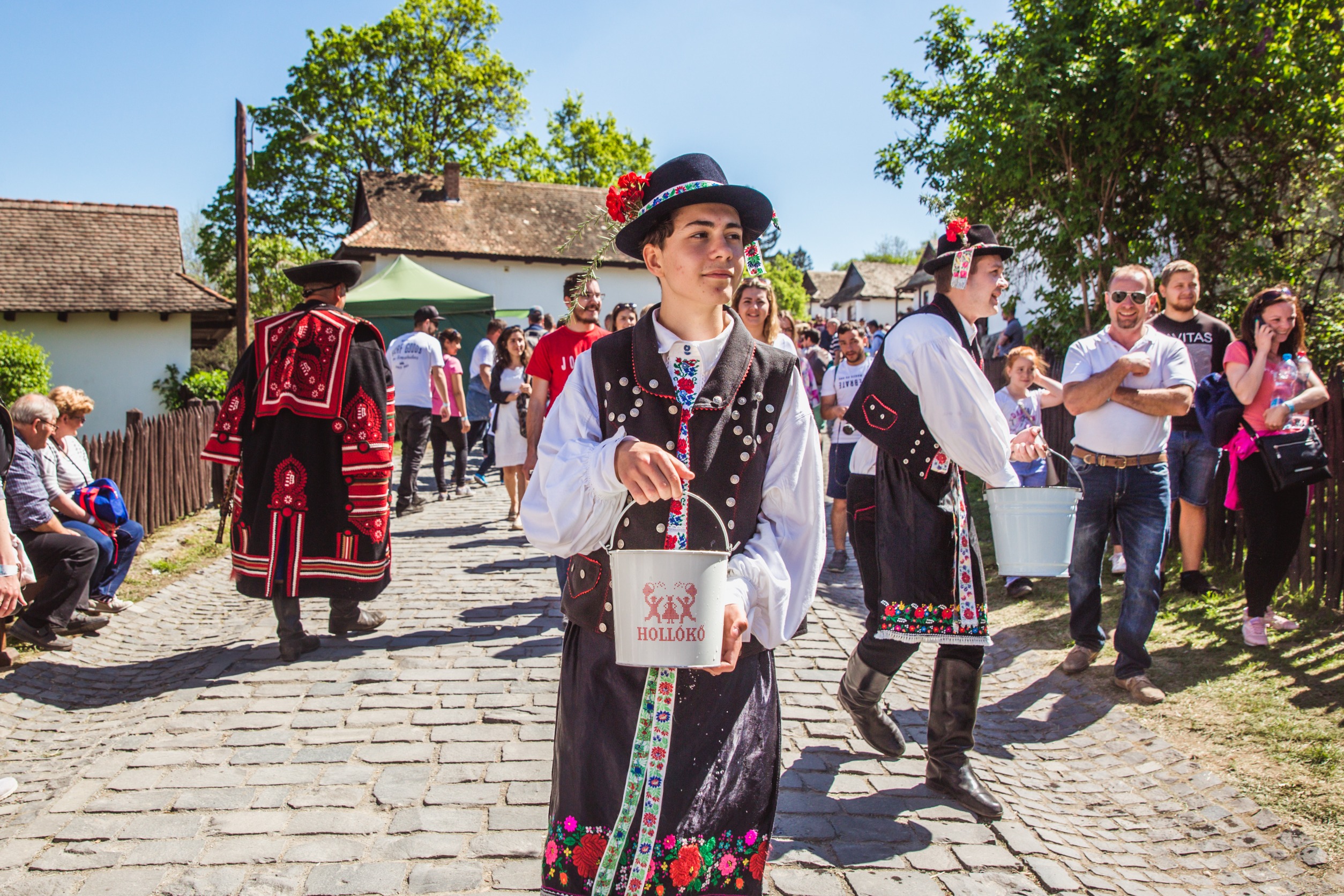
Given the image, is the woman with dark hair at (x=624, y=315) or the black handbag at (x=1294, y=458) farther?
the woman with dark hair at (x=624, y=315)

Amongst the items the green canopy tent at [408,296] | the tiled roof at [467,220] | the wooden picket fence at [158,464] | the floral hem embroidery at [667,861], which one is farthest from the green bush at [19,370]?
the floral hem embroidery at [667,861]

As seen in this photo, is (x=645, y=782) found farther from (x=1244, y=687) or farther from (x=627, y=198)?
(x=1244, y=687)

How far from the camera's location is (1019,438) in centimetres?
402

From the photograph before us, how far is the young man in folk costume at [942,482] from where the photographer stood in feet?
11.4

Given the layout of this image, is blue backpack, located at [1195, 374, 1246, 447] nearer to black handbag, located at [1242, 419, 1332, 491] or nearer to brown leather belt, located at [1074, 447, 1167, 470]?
black handbag, located at [1242, 419, 1332, 491]

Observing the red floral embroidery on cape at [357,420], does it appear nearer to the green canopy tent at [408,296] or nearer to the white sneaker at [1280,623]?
the white sneaker at [1280,623]

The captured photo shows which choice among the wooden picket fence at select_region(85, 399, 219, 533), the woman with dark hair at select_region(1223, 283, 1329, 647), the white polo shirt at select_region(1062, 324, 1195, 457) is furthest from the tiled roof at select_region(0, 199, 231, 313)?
the woman with dark hair at select_region(1223, 283, 1329, 647)

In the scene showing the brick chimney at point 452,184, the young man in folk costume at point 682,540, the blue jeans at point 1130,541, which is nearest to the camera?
the young man in folk costume at point 682,540

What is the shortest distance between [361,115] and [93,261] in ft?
46.1

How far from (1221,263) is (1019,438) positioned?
8.52m

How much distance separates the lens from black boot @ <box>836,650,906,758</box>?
3896 millimetres

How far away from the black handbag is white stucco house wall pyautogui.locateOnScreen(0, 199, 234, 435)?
932 inches

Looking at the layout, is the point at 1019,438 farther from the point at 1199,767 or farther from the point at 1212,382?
the point at 1212,382

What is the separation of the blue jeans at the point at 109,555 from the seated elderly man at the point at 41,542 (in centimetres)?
24
